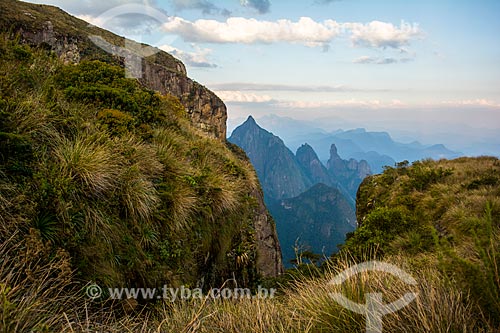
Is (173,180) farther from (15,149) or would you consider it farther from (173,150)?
(15,149)

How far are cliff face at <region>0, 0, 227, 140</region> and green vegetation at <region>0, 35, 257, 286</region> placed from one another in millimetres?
19823

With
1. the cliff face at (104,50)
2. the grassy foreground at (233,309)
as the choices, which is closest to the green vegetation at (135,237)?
the grassy foreground at (233,309)

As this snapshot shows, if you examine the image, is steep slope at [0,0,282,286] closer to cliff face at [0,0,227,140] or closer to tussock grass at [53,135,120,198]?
tussock grass at [53,135,120,198]

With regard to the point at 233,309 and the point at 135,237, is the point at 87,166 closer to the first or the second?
the point at 135,237

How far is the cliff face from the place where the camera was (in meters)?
38.7

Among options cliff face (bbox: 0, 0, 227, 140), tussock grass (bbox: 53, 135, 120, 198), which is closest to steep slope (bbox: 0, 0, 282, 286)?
tussock grass (bbox: 53, 135, 120, 198)

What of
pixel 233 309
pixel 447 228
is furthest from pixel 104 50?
pixel 233 309

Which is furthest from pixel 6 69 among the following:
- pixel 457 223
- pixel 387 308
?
pixel 457 223

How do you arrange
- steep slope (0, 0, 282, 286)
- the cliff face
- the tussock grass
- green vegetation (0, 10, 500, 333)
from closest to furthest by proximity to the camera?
green vegetation (0, 10, 500, 333), steep slope (0, 0, 282, 286), the tussock grass, the cliff face

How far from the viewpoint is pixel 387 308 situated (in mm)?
2936

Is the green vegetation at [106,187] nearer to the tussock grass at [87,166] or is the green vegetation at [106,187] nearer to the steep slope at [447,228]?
the tussock grass at [87,166]

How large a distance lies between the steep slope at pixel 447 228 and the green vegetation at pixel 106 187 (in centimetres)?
273

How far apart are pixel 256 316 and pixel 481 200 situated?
1066 cm

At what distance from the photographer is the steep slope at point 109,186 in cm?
400
